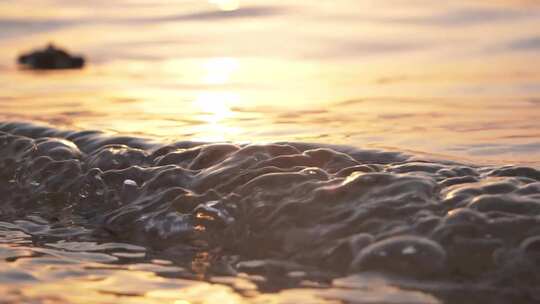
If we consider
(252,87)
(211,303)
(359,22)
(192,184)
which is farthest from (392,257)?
(359,22)

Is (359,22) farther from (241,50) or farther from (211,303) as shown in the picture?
(211,303)

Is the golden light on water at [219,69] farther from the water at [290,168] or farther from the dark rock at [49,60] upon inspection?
the dark rock at [49,60]

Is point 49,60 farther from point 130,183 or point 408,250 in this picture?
point 408,250

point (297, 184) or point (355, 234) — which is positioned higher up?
point (297, 184)

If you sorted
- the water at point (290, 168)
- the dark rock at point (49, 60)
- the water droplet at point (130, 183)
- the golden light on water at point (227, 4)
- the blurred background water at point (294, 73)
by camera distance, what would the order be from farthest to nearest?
the golden light on water at point (227, 4) < the dark rock at point (49, 60) < the blurred background water at point (294, 73) < the water droplet at point (130, 183) < the water at point (290, 168)

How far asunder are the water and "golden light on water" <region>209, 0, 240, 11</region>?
1.03 m

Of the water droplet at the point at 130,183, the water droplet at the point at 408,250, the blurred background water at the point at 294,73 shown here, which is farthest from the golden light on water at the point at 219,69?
the water droplet at the point at 408,250

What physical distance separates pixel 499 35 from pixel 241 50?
206cm

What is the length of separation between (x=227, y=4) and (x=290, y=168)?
19.3 ft

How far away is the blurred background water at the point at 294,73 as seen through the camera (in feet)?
15.8

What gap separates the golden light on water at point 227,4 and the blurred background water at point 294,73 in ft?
0.06

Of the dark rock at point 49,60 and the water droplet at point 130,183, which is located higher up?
the dark rock at point 49,60

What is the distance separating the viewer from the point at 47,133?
4734 mm

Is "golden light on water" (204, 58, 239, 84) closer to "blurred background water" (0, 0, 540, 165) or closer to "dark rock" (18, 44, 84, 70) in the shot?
"blurred background water" (0, 0, 540, 165)
